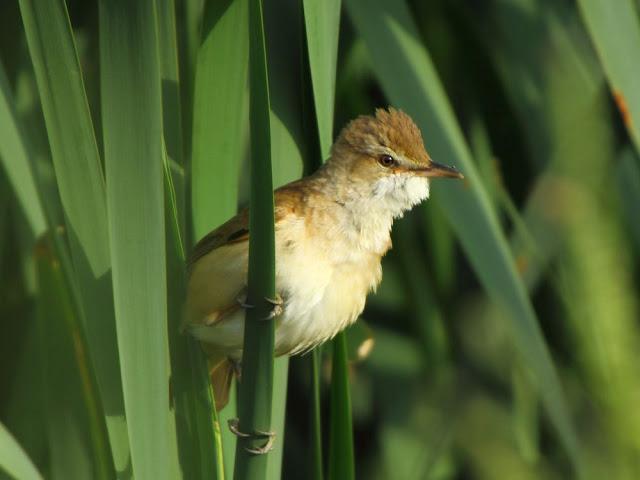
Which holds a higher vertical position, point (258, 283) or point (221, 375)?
point (258, 283)

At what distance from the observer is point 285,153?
6.57 feet

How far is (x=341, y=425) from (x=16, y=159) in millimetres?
834

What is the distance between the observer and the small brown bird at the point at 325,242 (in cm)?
215

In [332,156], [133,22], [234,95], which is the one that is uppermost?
[133,22]

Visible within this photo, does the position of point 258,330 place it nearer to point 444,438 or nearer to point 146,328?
point 146,328

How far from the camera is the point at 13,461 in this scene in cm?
146

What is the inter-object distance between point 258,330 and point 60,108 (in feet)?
1.49

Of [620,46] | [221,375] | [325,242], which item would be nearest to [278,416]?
[325,242]

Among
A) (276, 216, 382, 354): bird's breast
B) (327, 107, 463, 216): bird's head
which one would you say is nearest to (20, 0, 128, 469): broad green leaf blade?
(276, 216, 382, 354): bird's breast

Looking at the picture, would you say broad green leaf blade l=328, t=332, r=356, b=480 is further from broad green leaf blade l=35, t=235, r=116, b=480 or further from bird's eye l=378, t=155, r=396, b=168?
bird's eye l=378, t=155, r=396, b=168

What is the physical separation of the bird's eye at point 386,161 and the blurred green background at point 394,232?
0.10 m

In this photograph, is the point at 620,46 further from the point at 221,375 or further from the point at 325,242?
the point at 221,375

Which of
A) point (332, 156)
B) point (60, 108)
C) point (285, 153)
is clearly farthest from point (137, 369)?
point (332, 156)

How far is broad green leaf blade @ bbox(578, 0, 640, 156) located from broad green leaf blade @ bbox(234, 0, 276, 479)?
0.98 m
